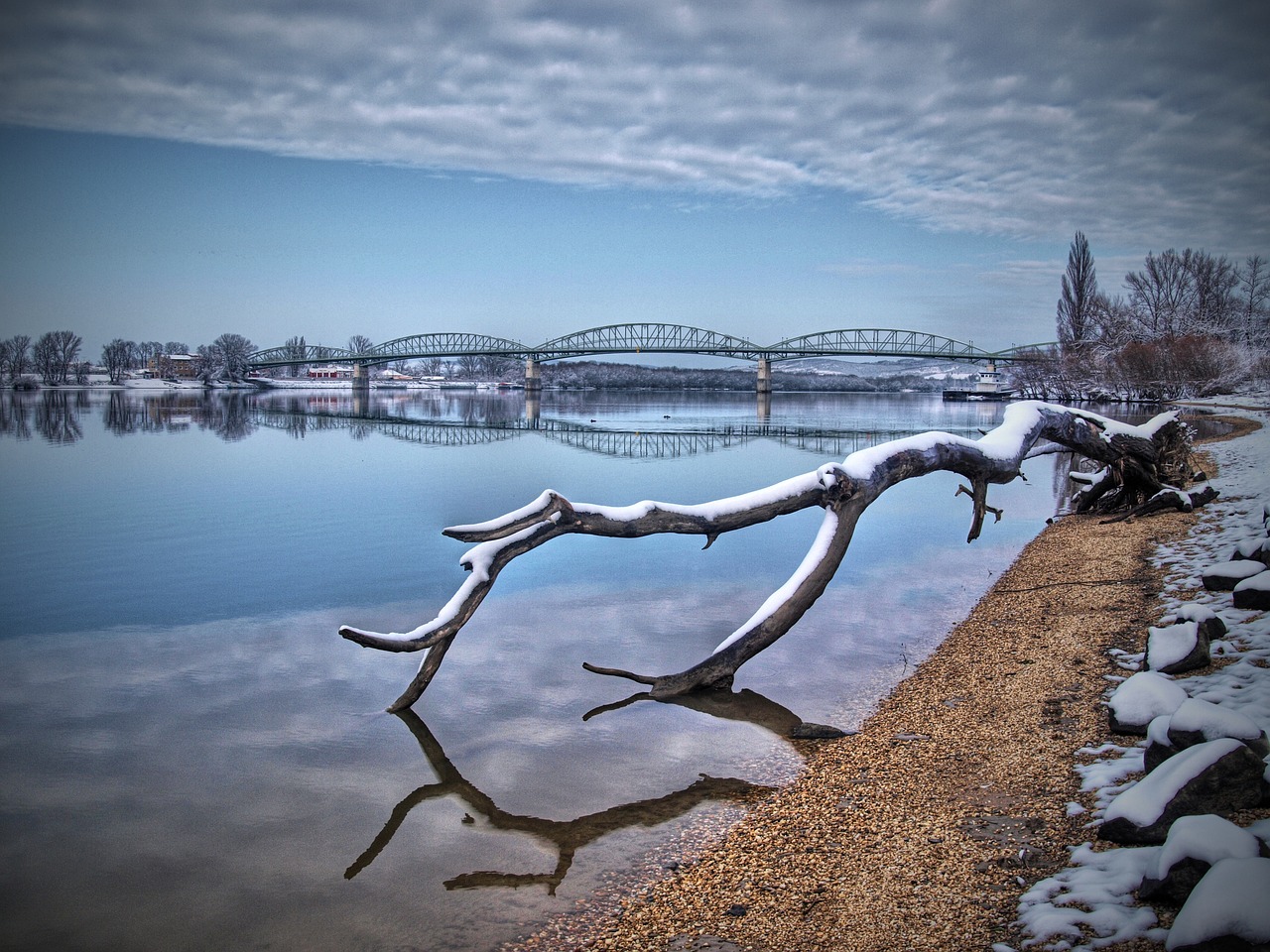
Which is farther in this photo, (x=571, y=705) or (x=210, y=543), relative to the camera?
(x=210, y=543)

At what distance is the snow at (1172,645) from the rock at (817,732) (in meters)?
2.68

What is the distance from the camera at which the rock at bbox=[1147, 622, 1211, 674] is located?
688cm

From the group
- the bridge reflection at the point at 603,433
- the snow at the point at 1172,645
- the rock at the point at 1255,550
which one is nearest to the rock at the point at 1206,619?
the snow at the point at 1172,645

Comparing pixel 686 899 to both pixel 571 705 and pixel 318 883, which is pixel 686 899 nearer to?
pixel 318 883

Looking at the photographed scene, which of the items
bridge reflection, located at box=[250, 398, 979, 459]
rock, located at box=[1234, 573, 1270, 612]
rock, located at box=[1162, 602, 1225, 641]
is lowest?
rock, located at box=[1162, 602, 1225, 641]

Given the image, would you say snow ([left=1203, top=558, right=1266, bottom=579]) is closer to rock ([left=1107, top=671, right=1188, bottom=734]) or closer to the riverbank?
the riverbank

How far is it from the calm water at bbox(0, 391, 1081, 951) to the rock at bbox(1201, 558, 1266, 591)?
9.78ft

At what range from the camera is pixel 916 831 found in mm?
5348

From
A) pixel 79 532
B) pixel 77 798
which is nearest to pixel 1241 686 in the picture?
pixel 77 798

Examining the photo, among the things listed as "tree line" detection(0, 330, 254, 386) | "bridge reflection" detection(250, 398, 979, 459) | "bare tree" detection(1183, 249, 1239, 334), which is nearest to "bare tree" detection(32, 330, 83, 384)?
"tree line" detection(0, 330, 254, 386)

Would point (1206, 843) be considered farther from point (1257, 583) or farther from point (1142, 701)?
point (1257, 583)

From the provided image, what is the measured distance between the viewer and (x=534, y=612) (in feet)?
39.1

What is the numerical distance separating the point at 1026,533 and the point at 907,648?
30.2ft

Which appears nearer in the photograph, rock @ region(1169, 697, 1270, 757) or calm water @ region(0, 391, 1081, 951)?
rock @ region(1169, 697, 1270, 757)
